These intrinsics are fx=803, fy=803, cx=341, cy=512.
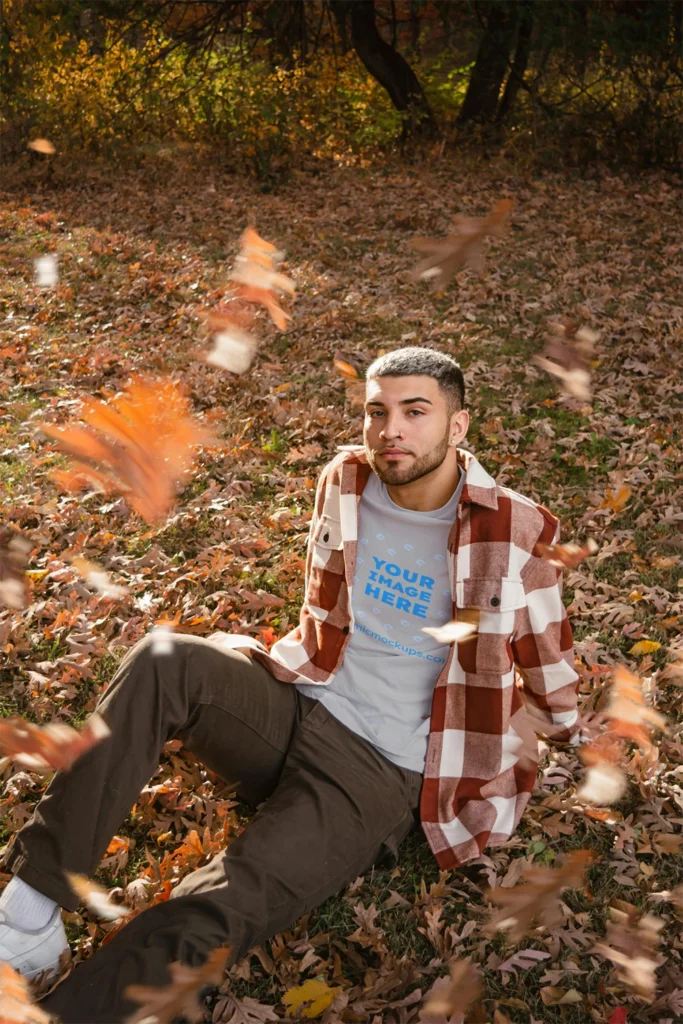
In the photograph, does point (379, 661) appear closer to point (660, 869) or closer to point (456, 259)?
point (660, 869)

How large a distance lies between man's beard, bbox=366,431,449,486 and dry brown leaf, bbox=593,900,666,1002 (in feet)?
5.84

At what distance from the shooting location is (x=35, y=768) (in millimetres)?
3312

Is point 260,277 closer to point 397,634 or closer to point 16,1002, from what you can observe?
point 397,634

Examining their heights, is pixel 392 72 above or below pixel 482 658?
above

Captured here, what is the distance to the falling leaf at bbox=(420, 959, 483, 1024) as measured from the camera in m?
2.63

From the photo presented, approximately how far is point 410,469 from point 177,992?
1824 millimetres

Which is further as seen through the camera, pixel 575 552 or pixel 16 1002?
pixel 575 552

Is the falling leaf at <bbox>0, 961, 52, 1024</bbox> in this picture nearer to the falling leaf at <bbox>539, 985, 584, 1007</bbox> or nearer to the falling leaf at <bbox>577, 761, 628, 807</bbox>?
the falling leaf at <bbox>539, 985, 584, 1007</bbox>

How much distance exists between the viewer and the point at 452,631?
9.70 feet

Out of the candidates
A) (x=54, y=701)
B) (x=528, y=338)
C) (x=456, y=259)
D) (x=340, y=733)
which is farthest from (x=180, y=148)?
(x=340, y=733)

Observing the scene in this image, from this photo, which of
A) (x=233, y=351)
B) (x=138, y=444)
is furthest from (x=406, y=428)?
(x=233, y=351)

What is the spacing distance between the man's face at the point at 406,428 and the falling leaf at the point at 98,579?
2.17m

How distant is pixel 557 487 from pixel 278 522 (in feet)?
6.66

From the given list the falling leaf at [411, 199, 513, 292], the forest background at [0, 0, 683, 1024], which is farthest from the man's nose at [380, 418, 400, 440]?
the falling leaf at [411, 199, 513, 292]
